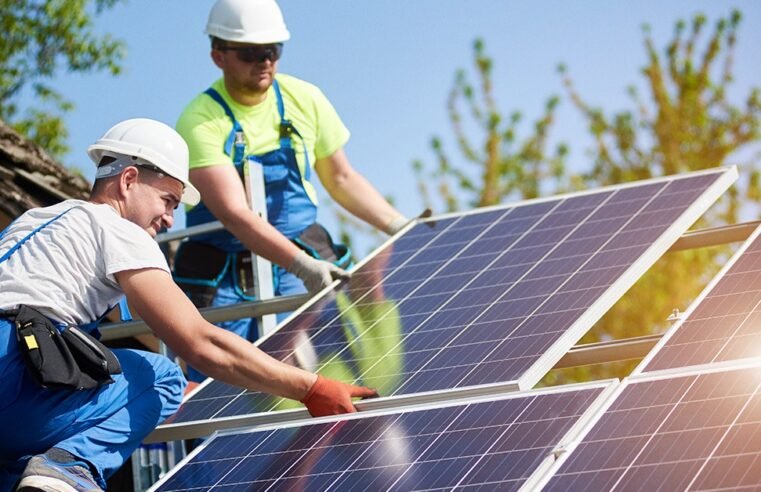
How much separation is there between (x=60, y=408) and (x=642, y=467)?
243 centimetres

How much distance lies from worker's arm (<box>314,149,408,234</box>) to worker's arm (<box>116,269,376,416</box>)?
12.5 feet

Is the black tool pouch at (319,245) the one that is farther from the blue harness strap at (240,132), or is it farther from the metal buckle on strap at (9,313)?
the metal buckle on strap at (9,313)

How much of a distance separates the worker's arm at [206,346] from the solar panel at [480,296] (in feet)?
1.62

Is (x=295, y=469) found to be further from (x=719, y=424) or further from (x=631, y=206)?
(x=631, y=206)

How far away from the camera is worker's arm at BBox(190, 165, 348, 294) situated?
9.77 meters

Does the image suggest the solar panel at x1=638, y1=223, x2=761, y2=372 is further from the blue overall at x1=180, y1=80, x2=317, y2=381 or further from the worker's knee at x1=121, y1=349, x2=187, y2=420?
the blue overall at x1=180, y1=80, x2=317, y2=381

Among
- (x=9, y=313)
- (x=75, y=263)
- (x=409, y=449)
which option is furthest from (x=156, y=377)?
(x=409, y=449)

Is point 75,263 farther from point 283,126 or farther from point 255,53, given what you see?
point 283,126

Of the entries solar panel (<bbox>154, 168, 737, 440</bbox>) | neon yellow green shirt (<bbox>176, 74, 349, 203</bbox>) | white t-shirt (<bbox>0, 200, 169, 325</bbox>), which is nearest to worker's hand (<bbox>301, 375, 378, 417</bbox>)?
solar panel (<bbox>154, 168, 737, 440</bbox>)

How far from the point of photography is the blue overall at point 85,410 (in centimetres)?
667

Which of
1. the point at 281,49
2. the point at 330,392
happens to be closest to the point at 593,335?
the point at 281,49

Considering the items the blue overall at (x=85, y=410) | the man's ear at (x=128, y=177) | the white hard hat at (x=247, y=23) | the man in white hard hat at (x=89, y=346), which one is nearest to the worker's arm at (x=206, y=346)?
the man in white hard hat at (x=89, y=346)

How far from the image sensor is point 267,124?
34.4ft

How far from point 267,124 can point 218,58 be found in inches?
21.5
